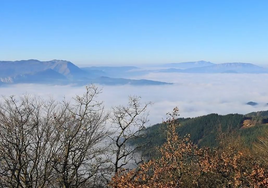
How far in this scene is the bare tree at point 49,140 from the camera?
1179cm

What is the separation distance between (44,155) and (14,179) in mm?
1750

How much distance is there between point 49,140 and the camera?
40.1 ft

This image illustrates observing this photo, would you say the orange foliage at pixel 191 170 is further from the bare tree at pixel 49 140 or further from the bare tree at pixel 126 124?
the bare tree at pixel 49 140

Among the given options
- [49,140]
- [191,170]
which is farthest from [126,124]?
[49,140]

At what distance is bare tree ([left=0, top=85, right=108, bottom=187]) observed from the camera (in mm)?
11789

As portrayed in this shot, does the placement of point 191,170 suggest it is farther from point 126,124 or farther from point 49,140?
point 49,140

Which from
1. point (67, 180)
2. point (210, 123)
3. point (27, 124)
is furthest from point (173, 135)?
Result: point (210, 123)

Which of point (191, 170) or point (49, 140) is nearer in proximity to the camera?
point (49, 140)

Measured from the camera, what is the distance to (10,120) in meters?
12.1

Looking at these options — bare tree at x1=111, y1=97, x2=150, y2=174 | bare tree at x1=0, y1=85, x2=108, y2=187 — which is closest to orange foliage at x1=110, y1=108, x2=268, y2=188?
bare tree at x1=111, y1=97, x2=150, y2=174

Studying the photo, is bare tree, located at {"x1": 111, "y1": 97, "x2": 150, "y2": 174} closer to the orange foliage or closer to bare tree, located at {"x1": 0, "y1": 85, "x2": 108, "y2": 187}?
bare tree, located at {"x1": 0, "y1": 85, "x2": 108, "y2": 187}

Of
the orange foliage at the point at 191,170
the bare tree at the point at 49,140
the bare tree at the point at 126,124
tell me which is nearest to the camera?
the orange foliage at the point at 191,170

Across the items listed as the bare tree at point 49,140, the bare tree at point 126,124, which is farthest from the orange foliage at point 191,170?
the bare tree at point 49,140

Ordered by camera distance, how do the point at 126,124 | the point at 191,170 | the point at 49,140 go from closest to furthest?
the point at 49,140 < the point at 191,170 < the point at 126,124
